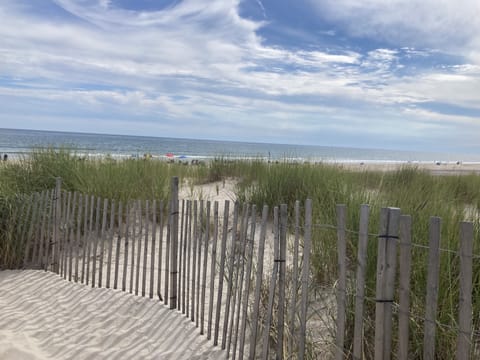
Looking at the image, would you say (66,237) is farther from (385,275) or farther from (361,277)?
(385,275)

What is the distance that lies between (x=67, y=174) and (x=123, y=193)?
1177 millimetres

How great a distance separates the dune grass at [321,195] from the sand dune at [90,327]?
1.26m

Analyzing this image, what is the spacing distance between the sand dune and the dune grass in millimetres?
1256

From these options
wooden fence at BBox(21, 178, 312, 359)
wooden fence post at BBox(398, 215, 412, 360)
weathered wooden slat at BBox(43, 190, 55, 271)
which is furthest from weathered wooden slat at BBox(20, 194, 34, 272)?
wooden fence post at BBox(398, 215, 412, 360)

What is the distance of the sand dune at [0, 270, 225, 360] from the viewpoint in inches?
145

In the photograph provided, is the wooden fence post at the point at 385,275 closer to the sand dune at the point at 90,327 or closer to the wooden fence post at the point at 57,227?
the sand dune at the point at 90,327

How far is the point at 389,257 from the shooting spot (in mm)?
2273

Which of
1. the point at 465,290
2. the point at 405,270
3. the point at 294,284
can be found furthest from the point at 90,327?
the point at 465,290

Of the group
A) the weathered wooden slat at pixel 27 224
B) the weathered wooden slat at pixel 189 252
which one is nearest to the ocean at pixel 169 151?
the weathered wooden slat at pixel 27 224

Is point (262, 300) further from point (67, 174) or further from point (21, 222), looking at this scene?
point (67, 174)

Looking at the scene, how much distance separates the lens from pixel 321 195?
544cm

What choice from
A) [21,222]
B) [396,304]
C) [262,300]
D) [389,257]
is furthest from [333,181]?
[21,222]

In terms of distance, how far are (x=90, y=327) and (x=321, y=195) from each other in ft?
9.90

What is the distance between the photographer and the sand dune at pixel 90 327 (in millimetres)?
3682
